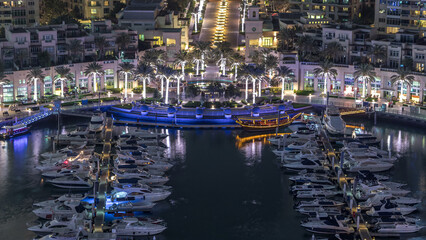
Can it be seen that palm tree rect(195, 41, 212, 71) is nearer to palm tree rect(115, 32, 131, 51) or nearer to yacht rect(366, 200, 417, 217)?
palm tree rect(115, 32, 131, 51)

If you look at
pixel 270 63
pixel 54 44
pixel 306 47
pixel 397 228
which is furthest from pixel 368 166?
pixel 54 44

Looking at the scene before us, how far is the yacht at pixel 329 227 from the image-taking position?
96.2m

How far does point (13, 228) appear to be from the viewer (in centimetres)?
9806

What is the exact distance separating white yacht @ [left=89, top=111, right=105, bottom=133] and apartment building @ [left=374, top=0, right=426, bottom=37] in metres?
72.9

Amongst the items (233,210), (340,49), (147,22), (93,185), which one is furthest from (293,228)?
(147,22)

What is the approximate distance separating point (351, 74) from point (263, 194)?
56113mm

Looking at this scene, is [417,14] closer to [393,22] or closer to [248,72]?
[393,22]

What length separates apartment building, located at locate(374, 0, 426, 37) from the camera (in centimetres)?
18875

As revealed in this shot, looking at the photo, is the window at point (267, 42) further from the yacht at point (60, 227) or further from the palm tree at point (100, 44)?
the yacht at point (60, 227)

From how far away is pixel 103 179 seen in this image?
112125 mm

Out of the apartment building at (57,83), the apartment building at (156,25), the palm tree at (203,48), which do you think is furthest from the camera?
the apartment building at (156,25)

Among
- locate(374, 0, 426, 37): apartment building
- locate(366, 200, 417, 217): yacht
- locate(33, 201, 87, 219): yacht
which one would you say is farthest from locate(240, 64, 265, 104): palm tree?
locate(33, 201, 87, 219): yacht

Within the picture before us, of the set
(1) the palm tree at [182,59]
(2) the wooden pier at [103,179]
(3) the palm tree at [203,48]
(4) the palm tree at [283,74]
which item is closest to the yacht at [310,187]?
(2) the wooden pier at [103,179]

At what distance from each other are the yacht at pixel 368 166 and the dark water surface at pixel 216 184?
1464 millimetres
